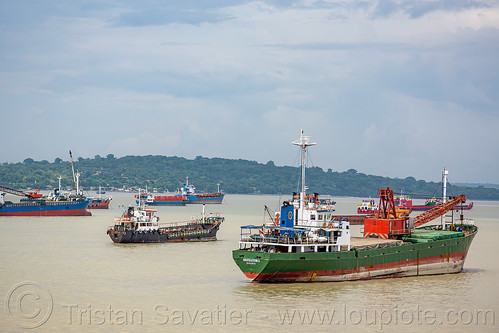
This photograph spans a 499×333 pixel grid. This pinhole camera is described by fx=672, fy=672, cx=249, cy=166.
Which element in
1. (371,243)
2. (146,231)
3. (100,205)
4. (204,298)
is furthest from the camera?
(100,205)

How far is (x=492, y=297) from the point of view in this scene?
44406mm

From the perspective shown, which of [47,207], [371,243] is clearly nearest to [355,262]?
[371,243]

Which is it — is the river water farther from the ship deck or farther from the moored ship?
the ship deck

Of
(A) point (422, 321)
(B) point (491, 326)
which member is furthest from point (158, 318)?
(B) point (491, 326)

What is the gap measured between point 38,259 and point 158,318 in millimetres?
26477

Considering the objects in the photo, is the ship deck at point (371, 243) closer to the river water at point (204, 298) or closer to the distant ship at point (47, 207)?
the river water at point (204, 298)

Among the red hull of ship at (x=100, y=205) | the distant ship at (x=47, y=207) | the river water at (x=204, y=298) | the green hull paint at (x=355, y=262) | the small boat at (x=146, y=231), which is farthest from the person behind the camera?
the red hull of ship at (x=100, y=205)

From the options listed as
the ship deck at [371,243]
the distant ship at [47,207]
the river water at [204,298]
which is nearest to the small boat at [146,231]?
the river water at [204,298]

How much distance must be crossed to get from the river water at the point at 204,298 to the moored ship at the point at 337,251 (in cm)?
105

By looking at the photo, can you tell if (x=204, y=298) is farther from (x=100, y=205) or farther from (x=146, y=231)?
(x=100, y=205)

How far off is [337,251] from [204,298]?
11.1 metres

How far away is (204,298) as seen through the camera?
41750 millimetres

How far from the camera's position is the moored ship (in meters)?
45.6

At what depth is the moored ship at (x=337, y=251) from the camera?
45.6 meters
